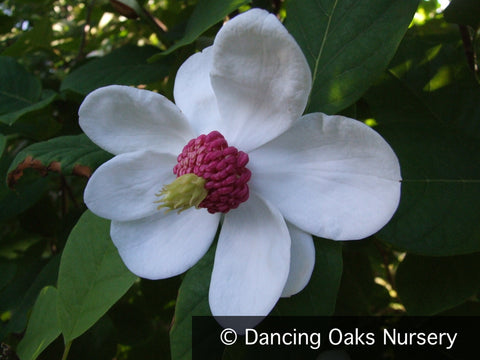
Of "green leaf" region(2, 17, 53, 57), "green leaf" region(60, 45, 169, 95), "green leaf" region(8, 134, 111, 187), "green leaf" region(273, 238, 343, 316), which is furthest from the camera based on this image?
"green leaf" region(2, 17, 53, 57)

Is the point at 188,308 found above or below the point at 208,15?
below

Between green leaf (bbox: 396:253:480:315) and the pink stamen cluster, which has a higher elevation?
the pink stamen cluster

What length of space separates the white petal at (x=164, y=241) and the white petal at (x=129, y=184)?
0.02 m

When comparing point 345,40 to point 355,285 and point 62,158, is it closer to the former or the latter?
point 62,158

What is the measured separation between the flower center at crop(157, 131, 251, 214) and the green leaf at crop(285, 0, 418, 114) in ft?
0.52

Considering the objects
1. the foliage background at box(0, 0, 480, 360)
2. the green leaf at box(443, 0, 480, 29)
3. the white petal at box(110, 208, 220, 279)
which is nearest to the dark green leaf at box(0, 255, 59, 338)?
the foliage background at box(0, 0, 480, 360)

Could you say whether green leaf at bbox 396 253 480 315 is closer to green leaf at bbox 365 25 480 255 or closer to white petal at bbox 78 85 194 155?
green leaf at bbox 365 25 480 255

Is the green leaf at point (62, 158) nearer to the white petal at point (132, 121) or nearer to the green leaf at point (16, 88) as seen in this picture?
the white petal at point (132, 121)

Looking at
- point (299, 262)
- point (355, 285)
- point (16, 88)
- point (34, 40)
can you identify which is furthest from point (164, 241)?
point (34, 40)

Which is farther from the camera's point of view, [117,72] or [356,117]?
[117,72]

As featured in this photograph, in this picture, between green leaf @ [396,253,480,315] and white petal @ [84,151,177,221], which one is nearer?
white petal @ [84,151,177,221]

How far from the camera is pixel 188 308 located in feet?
2.26

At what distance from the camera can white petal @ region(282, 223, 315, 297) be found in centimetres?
61

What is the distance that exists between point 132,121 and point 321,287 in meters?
0.38
